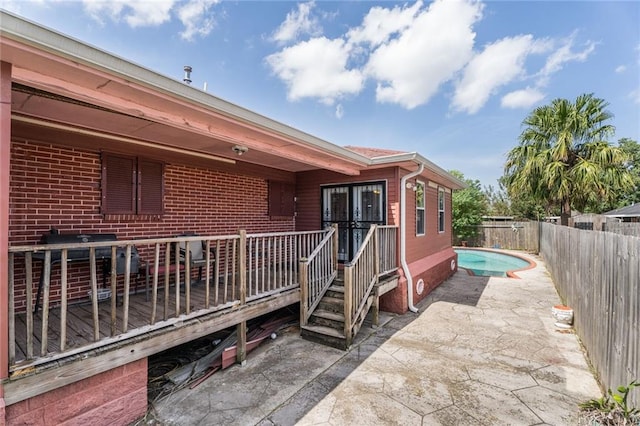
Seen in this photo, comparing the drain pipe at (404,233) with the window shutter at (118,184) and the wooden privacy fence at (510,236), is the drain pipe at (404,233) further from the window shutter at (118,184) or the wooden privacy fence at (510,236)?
the wooden privacy fence at (510,236)

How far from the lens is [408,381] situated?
11.7 ft

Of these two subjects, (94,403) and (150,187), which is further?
(150,187)

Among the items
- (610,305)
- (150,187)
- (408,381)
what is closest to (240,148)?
(150,187)

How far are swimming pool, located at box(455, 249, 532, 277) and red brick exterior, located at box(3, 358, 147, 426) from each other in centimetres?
1263

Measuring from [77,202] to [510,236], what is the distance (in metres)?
20.3

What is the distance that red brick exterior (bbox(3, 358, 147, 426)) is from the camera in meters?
2.24

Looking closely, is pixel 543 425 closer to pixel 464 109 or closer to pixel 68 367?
pixel 68 367

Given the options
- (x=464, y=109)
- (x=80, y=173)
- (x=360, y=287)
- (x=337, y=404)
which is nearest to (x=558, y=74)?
(x=464, y=109)

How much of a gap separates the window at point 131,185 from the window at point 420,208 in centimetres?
580

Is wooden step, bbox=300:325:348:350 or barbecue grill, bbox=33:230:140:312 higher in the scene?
barbecue grill, bbox=33:230:140:312

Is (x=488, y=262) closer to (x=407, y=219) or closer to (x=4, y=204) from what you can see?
(x=407, y=219)

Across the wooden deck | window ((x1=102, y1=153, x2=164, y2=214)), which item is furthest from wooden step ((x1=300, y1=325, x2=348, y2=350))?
window ((x1=102, y1=153, x2=164, y2=214))

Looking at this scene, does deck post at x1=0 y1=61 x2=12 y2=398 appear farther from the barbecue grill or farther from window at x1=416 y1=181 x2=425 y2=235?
window at x1=416 y1=181 x2=425 y2=235

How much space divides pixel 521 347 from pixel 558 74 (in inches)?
424
